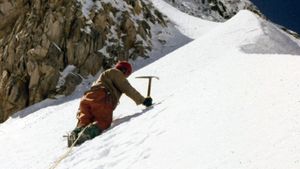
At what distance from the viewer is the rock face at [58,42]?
25.1 meters

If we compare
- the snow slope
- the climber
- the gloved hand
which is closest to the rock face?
the snow slope

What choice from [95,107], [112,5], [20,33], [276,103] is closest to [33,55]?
[20,33]

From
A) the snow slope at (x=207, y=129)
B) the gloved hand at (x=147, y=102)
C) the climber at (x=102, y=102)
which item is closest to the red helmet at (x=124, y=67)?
the climber at (x=102, y=102)

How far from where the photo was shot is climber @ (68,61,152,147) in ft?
33.6

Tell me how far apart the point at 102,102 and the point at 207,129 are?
3799mm

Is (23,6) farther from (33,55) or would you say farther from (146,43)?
(146,43)

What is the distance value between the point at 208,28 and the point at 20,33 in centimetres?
1418

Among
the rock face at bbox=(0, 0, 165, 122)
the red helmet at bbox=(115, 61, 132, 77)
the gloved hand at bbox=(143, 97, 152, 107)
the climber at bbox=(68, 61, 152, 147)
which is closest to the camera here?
the climber at bbox=(68, 61, 152, 147)

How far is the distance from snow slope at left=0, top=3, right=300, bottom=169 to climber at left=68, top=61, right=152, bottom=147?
0.30 metres

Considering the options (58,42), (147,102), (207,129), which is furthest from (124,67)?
(58,42)

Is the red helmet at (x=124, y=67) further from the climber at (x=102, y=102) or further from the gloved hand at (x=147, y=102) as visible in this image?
the gloved hand at (x=147, y=102)

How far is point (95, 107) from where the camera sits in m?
10.5

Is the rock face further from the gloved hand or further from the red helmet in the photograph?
the gloved hand

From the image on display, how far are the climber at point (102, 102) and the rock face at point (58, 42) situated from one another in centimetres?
1422
